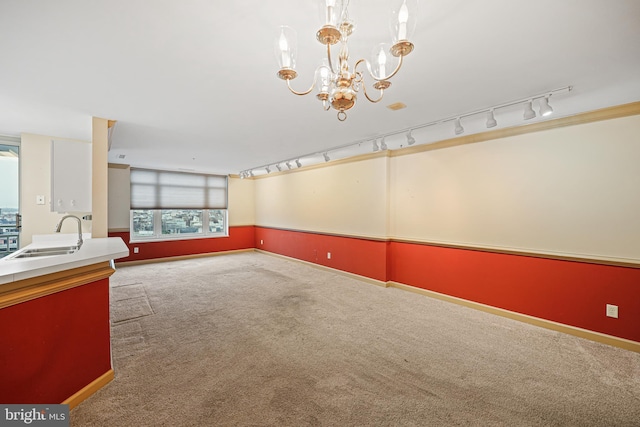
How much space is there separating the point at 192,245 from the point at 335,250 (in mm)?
4336

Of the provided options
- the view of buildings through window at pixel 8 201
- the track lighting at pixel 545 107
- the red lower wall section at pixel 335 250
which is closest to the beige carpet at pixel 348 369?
the red lower wall section at pixel 335 250

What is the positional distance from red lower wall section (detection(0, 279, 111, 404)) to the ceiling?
1762 mm

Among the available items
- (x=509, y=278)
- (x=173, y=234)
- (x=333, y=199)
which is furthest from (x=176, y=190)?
(x=509, y=278)

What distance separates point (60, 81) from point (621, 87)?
509 centimetres

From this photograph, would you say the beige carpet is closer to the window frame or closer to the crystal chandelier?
the crystal chandelier

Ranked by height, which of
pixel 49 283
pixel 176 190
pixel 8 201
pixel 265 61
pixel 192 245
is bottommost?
pixel 192 245

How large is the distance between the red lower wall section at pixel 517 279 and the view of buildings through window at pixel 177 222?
184 inches

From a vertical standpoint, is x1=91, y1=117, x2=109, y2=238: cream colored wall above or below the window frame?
above

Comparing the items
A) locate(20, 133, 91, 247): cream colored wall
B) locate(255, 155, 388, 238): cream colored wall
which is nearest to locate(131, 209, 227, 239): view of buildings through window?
locate(255, 155, 388, 238): cream colored wall

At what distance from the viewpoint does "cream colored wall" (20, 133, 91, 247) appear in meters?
3.89

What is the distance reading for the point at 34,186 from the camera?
13.0 feet

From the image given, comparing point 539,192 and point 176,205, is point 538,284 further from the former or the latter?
point 176,205

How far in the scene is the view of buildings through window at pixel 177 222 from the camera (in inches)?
277

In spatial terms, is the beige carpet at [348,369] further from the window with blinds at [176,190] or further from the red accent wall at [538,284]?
the window with blinds at [176,190]
